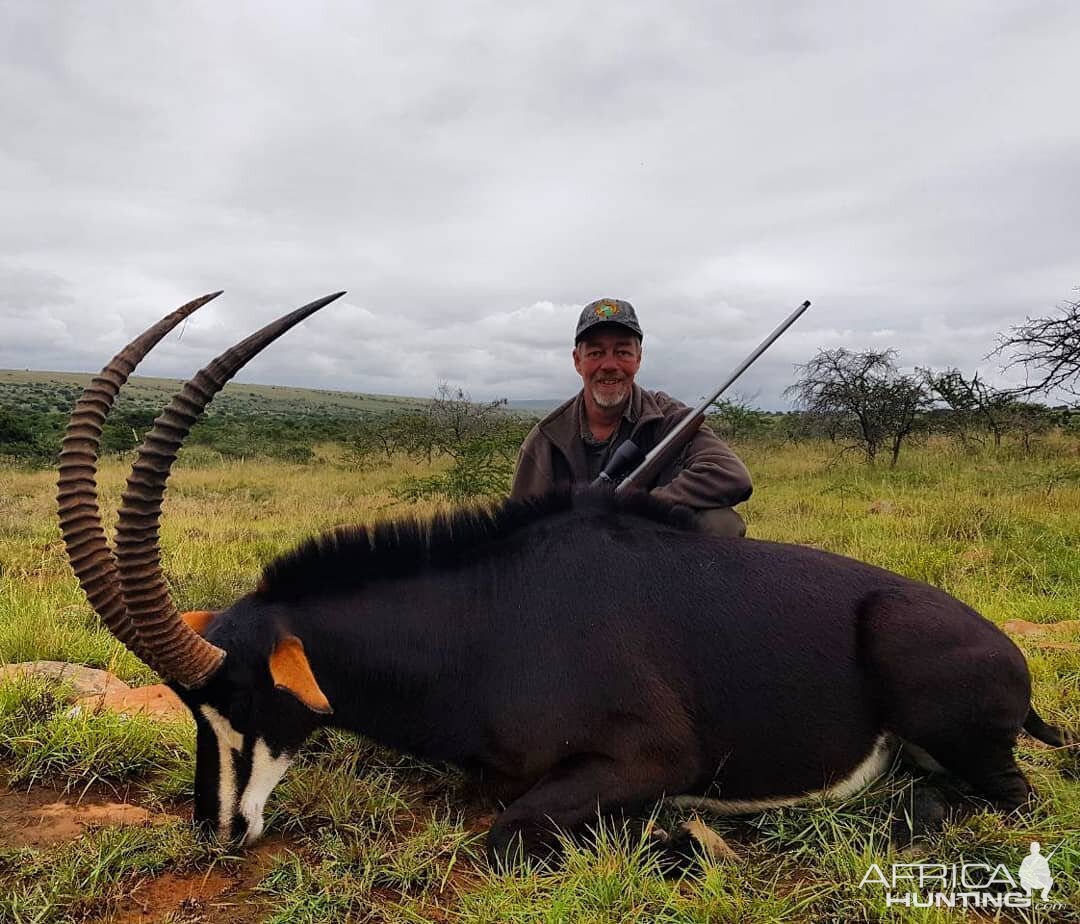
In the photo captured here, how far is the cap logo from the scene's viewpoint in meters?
5.48

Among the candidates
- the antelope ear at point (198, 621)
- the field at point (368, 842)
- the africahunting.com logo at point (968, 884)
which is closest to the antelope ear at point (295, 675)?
the antelope ear at point (198, 621)

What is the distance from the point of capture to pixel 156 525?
2.76 meters

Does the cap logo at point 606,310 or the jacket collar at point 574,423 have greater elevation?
the cap logo at point 606,310

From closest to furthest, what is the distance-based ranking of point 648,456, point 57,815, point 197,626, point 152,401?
1. point 197,626
2. point 57,815
3. point 648,456
4. point 152,401

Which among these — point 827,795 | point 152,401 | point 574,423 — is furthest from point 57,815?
point 152,401

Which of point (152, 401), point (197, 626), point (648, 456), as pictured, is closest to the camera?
point (197, 626)

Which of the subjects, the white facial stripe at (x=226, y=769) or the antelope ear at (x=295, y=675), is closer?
the antelope ear at (x=295, y=675)

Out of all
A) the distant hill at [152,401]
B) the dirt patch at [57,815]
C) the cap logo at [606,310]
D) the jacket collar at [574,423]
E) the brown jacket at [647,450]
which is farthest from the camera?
the distant hill at [152,401]

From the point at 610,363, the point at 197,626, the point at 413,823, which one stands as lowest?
the point at 413,823

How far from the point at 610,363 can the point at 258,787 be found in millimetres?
3553

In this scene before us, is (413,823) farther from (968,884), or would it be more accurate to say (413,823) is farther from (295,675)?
(968,884)

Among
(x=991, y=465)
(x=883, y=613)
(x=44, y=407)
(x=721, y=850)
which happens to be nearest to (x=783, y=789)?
(x=721, y=850)

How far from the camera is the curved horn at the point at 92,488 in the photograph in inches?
104

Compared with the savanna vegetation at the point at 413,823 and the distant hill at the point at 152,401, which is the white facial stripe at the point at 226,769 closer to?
the savanna vegetation at the point at 413,823
